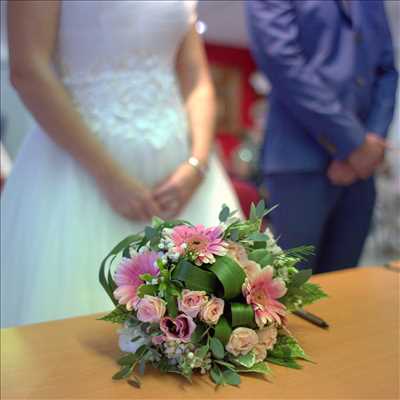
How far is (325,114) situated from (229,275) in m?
0.75

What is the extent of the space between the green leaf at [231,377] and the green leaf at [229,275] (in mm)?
76

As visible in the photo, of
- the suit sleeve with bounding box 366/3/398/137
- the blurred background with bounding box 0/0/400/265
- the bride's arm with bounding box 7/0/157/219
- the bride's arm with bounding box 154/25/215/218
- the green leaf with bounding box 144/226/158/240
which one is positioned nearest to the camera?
the green leaf with bounding box 144/226/158/240

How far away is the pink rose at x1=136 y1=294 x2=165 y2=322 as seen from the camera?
0.55 m

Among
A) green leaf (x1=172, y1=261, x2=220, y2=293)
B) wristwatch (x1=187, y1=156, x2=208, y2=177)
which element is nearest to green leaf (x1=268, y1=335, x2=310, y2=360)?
green leaf (x1=172, y1=261, x2=220, y2=293)

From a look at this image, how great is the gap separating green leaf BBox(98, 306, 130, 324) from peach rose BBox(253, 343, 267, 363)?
0.47 feet

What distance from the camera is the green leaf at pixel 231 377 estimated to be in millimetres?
534

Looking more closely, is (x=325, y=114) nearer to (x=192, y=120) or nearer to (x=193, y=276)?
(x=192, y=120)

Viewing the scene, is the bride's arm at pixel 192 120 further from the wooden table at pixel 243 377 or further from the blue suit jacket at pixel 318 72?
the wooden table at pixel 243 377

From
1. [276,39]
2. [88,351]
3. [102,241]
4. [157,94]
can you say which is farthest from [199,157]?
[88,351]

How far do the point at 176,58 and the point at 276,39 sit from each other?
0.85 ft

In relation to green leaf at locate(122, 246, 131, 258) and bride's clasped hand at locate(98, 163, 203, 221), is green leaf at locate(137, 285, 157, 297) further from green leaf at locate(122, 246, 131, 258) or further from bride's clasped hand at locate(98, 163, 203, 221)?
bride's clasped hand at locate(98, 163, 203, 221)

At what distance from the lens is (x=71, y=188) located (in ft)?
3.17

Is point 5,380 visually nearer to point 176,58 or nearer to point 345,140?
point 176,58

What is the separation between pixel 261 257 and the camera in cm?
61
